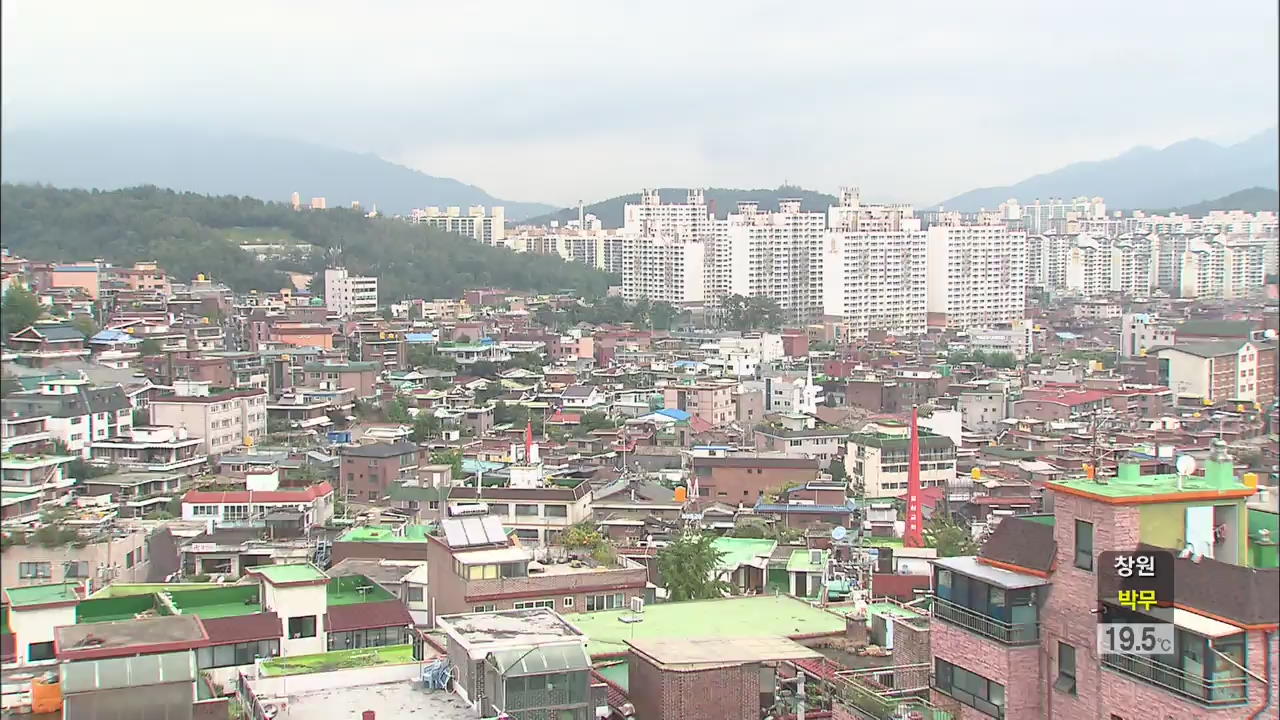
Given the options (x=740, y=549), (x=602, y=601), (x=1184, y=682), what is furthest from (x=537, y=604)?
(x=1184, y=682)

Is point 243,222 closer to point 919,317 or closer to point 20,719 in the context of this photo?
point 919,317

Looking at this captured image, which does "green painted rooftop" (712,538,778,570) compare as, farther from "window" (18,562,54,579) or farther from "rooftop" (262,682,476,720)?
"rooftop" (262,682,476,720)

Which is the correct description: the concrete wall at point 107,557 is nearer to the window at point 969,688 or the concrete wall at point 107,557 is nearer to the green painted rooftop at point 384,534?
the green painted rooftop at point 384,534

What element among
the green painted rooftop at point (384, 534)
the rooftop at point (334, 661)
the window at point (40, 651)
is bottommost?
the green painted rooftop at point (384, 534)

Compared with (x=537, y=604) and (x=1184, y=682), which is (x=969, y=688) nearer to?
(x=1184, y=682)

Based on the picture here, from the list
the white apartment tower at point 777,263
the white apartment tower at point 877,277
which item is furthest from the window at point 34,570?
the white apartment tower at point 777,263

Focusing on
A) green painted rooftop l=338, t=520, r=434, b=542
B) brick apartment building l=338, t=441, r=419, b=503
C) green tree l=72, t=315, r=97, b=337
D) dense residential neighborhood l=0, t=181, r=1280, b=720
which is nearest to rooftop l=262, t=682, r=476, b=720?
dense residential neighborhood l=0, t=181, r=1280, b=720

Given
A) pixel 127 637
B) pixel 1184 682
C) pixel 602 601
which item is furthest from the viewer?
pixel 602 601
